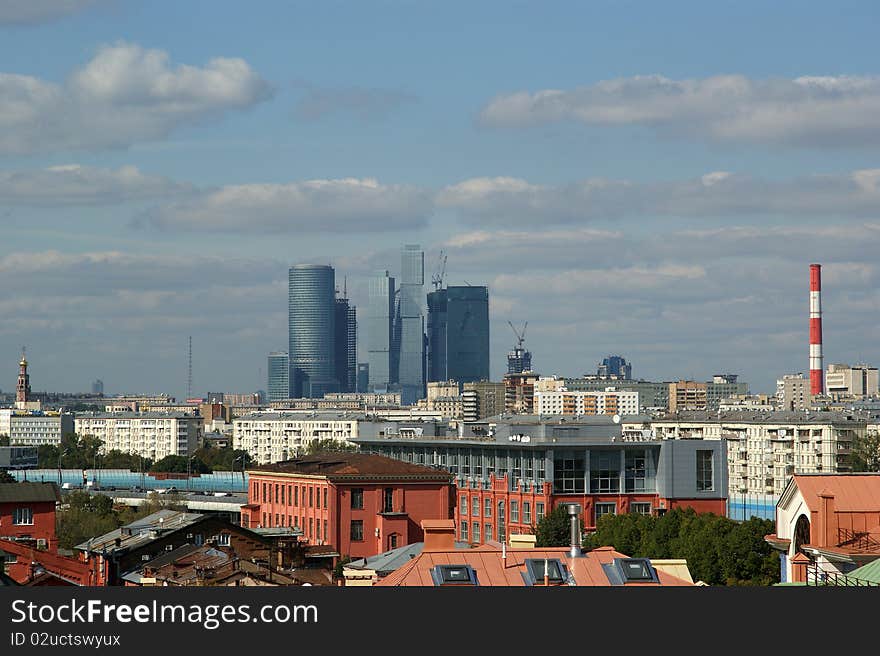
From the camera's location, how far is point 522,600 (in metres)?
26.0

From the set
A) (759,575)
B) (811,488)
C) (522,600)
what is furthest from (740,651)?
(759,575)

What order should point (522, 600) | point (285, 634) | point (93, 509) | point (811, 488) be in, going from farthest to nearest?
point (93, 509), point (811, 488), point (522, 600), point (285, 634)

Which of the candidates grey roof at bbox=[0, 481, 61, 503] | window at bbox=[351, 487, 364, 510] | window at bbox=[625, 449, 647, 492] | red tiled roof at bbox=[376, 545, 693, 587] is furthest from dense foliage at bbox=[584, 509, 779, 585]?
red tiled roof at bbox=[376, 545, 693, 587]

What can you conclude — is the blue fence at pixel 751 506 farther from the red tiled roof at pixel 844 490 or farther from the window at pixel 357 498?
the red tiled roof at pixel 844 490

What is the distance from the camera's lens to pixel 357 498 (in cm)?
10456

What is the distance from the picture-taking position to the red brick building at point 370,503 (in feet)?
338

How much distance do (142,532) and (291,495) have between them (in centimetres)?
2710

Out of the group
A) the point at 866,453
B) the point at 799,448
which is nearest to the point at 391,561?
the point at 866,453

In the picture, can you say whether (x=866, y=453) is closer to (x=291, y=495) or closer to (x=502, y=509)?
(x=502, y=509)

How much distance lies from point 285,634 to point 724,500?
8141 centimetres

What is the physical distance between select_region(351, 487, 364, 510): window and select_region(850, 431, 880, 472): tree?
76.7 m

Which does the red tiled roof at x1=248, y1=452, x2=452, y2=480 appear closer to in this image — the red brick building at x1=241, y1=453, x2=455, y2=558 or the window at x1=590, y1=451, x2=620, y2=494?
the red brick building at x1=241, y1=453, x2=455, y2=558

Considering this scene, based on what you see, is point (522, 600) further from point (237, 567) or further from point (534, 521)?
point (534, 521)

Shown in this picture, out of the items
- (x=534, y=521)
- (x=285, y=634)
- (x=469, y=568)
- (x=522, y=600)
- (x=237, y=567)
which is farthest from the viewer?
(x=534, y=521)
